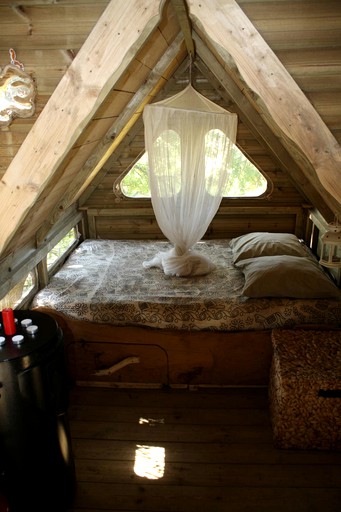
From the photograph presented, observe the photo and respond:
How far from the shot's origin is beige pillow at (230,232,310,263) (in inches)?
147

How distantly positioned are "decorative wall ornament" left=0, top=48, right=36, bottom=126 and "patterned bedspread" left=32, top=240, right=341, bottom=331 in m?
1.60

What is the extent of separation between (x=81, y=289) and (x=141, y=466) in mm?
1375

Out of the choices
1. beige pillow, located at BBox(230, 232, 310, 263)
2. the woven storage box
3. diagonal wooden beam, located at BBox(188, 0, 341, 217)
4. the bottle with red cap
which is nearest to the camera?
diagonal wooden beam, located at BBox(188, 0, 341, 217)

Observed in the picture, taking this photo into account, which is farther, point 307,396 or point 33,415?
point 307,396

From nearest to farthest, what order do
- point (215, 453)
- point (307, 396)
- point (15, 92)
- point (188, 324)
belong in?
point (15, 92) → point (307, 396) → point (215, 453) → point (188, 324)

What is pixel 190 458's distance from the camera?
8.42ft

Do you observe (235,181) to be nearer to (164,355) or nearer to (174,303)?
(174,303)

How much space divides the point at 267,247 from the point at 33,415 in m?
2.50

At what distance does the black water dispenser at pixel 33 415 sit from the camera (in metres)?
1.82

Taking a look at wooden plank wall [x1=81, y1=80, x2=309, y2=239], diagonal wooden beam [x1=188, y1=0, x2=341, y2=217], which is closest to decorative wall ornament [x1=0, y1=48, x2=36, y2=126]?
diagonal wooden beam [x1=188, y1=0, x2=341, y2=217]

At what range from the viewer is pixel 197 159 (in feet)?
10.2

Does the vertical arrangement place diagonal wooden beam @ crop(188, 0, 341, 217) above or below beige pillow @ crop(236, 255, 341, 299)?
above

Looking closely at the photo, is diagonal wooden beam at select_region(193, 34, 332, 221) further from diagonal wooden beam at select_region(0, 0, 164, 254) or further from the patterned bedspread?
diagonal wooden beam at select_region(0, 0, 164, 254)

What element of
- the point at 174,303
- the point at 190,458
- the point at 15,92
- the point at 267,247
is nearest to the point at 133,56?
the point at 15,92
